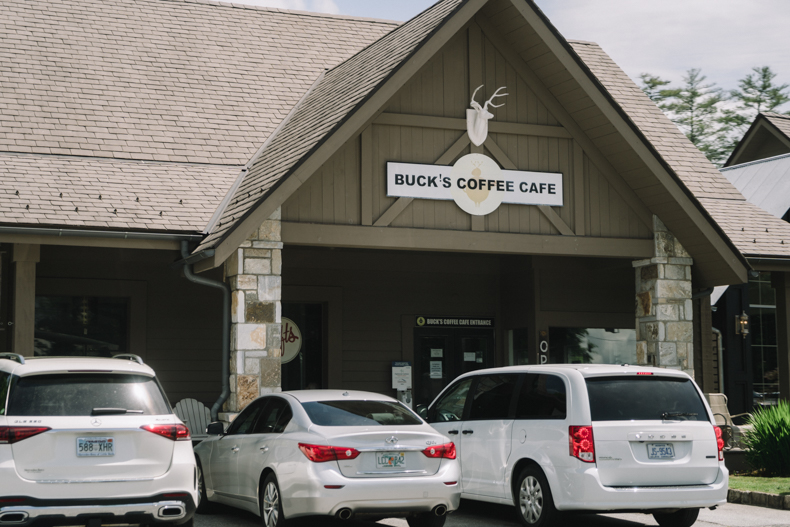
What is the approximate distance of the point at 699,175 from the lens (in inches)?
691

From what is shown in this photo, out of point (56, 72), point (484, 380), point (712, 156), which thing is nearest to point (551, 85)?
point (484, 380)

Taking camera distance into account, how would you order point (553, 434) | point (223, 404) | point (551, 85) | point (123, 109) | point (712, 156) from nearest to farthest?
point (553, 434) → point (223, 404) → point (551, 85) → point (123, 109) → point (712, 156)

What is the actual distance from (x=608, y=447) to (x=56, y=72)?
12064 mm

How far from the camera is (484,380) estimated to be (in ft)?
34.3

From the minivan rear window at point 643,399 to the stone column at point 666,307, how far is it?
4974mm

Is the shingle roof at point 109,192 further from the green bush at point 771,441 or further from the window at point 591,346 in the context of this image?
the green bush at point 771,441

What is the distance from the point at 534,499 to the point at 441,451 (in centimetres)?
122

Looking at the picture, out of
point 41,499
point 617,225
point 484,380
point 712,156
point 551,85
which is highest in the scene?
point 712,156

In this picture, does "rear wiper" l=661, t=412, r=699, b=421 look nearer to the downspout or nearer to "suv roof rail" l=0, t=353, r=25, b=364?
"suv roof rail" l=0, t=353, r=25, b=364

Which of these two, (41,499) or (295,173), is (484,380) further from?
(41,499)

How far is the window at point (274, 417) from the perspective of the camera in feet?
29.7

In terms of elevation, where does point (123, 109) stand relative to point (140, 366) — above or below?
above

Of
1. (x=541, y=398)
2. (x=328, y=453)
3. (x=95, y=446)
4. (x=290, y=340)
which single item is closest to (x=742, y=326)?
(x=290, y=340)

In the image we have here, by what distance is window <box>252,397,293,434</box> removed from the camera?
9047 millimetres
